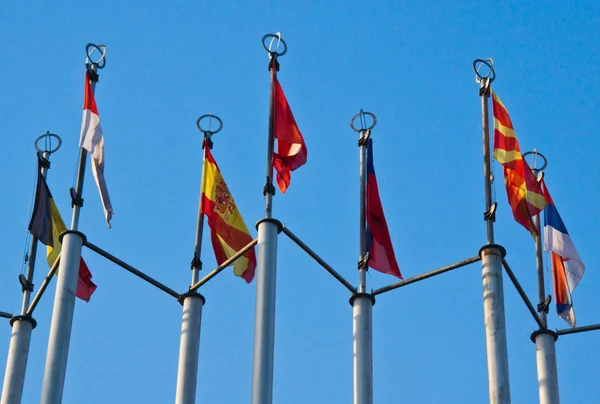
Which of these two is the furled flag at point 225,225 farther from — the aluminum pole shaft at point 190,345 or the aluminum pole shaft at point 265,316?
the aluminum pole shaft at point 265,316

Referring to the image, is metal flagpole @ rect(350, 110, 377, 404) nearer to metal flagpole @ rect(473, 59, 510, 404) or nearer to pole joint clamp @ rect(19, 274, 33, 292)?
metal flagpole @ rect(473, 59, 510, 404)

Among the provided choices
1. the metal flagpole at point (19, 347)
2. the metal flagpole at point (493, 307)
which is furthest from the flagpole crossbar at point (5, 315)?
the metal flagpole at point (493, 307)

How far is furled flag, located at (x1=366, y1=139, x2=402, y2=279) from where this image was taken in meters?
31.9

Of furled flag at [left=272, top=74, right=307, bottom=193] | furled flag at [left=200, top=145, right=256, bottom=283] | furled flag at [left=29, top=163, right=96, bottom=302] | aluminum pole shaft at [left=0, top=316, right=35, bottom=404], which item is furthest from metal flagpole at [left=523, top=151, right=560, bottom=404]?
aluminum pole shaft at [left=0, top=316, right=35, bottom=404]

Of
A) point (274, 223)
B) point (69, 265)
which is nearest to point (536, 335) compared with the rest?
point (274, 223)

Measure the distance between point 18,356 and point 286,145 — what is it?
28.2 feet

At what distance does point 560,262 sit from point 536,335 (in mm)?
3060

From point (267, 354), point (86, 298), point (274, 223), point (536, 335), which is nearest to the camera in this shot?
point (267, 354)

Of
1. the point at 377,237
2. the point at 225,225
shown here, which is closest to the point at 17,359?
the point at 225,225

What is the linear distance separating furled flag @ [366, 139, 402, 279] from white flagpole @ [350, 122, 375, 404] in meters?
0.16

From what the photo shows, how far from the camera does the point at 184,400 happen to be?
30172 millimetres

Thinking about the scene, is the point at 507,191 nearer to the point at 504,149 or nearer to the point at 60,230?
the point at 504,149

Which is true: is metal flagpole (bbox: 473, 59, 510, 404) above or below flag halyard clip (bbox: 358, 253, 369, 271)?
below

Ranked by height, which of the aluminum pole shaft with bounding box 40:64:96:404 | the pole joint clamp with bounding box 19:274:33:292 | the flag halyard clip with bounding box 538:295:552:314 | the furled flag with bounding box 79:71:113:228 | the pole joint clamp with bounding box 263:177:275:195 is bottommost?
the aluminum pole shaft with bounding box 40:64:96:404
